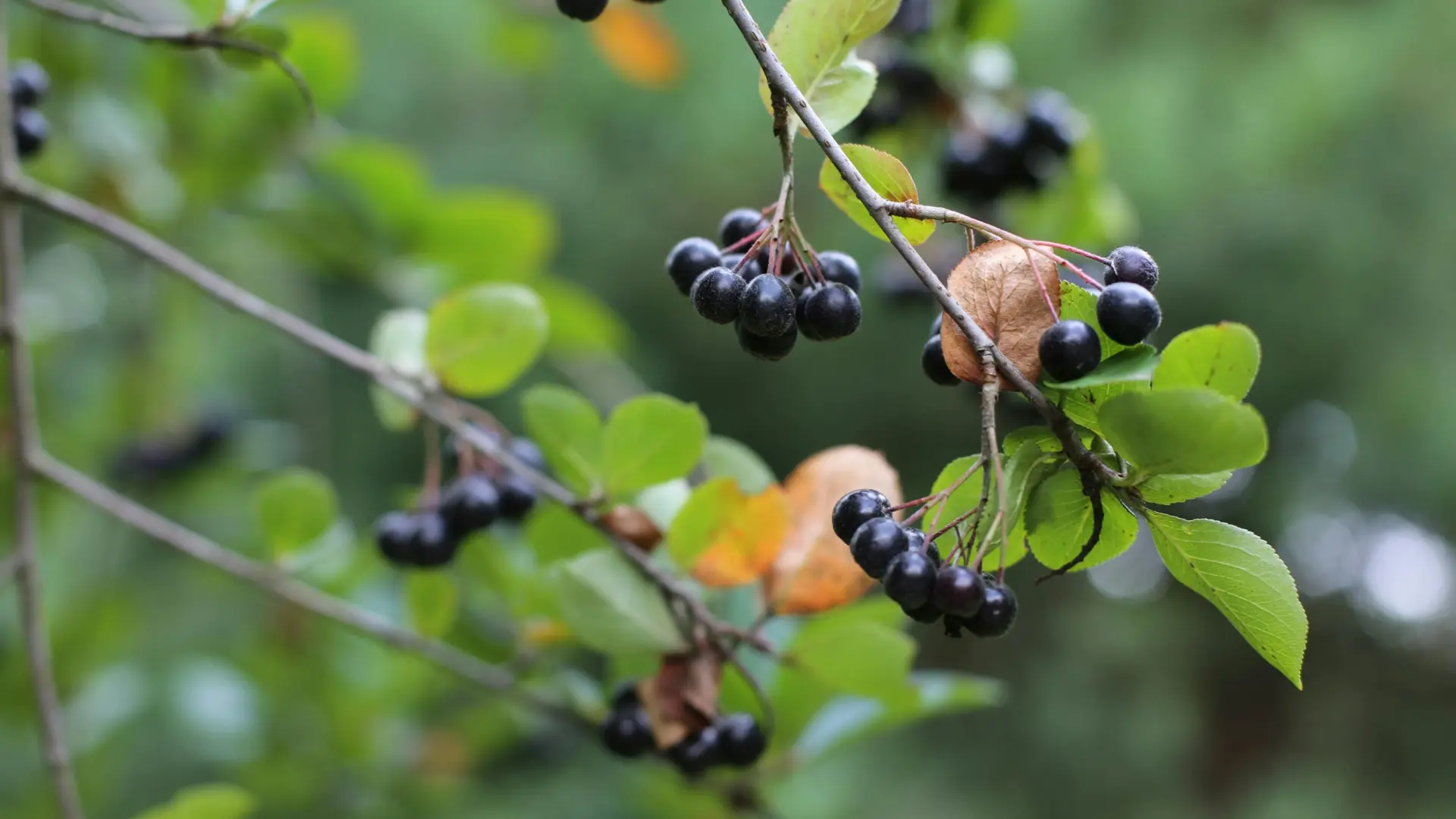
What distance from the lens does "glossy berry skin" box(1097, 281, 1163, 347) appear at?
54 centimetres

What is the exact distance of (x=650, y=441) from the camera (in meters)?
0.86

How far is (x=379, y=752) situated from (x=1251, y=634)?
5.09 ft

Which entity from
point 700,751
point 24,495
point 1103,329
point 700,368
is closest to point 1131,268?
point 1103,329

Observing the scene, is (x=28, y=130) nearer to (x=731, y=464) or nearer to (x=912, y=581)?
(x=731, y=464)

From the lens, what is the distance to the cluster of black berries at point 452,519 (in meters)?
0.98

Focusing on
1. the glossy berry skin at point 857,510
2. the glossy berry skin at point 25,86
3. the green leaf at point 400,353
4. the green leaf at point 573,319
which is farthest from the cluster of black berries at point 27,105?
the glossy berry skin at point 857,510

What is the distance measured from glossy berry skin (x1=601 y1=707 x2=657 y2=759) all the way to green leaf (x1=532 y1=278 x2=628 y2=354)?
28.8 inches

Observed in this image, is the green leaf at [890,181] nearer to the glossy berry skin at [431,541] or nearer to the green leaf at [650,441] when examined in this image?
the green leaf at [650,441]

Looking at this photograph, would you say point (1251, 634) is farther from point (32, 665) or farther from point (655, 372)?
point (655, 372)

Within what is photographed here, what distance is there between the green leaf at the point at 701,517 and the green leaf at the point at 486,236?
706 mm

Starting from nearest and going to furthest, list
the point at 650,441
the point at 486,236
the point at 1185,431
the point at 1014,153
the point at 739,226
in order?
the point at 1185,431, the point at 739,226, the point at 650,441, the point at 1014,153, the point at 486,236

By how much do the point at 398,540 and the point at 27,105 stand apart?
2.00 ft

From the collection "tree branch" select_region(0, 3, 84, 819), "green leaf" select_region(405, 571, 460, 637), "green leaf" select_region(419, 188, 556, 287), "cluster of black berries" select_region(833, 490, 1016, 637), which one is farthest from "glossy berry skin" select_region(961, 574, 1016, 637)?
"green leaf" select_region(419, 188, 556, 287)

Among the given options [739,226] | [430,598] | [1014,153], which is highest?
[739,226]
